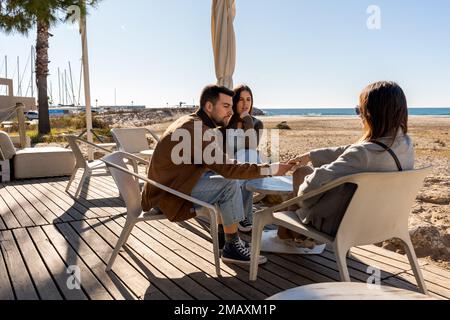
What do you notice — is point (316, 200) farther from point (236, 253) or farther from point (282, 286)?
point (236, 253)

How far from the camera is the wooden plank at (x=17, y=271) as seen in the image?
2.09 meters

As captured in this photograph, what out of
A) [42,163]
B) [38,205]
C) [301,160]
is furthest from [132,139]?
[301,160]

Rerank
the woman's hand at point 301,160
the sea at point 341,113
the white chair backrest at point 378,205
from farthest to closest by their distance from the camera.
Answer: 1. the sea at point 341,113
2. the woman's hand at point 301,160
3. the white chair backrest at point 378,205

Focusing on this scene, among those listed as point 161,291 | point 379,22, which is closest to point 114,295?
point 161,291

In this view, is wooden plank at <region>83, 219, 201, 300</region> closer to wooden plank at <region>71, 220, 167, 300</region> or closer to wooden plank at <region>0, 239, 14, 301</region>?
wooden plank at <region>71, 220, 167, 300</region>

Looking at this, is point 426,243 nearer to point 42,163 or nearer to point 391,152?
point 391,152

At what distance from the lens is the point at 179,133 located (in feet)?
7.49

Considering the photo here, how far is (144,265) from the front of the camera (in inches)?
98.3

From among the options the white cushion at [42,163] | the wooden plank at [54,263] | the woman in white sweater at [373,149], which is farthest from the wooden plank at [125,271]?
the white cushion at [42,163]

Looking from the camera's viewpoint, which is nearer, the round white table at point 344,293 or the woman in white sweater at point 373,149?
the round white table at point 344,293

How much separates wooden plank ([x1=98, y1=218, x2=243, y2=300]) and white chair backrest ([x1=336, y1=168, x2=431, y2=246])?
0.68m

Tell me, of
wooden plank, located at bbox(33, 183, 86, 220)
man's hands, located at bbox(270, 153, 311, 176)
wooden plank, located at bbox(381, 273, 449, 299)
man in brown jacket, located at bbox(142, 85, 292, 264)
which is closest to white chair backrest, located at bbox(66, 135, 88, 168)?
wooden plank, located at bbox(33, 183, 86, 220)

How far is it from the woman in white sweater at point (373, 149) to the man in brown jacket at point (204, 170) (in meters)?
0.47

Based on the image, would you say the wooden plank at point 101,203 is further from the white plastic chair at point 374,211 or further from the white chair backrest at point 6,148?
the white plastic chair at point 374,211
